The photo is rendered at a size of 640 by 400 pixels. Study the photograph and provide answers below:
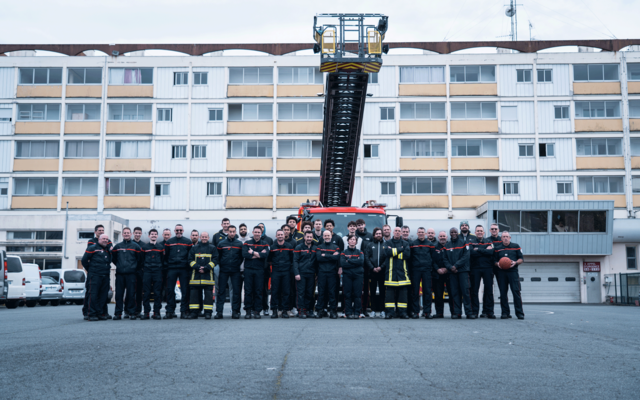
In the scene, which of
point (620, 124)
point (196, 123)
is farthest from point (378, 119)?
point (620, 124)

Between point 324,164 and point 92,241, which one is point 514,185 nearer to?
point 324,164

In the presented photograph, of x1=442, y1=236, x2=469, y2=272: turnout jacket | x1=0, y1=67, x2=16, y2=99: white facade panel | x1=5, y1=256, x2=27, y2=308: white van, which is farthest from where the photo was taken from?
x1=0, y1=67, x2=16, y2=99: white facade panel

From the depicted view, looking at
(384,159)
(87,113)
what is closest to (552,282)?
(384,159)

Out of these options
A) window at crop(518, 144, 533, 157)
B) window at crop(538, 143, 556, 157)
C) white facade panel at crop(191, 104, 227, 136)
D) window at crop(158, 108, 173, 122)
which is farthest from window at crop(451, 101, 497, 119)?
window at crop(158, 108, 173, 122)

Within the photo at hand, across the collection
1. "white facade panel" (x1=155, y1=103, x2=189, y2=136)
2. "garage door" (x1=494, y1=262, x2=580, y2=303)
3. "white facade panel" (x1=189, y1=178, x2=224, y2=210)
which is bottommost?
"garage door" (x1=494, y1=262, x2=580, y2=303)

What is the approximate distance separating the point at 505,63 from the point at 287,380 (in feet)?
136

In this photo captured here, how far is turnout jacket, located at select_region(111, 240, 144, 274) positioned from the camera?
46.8 feet

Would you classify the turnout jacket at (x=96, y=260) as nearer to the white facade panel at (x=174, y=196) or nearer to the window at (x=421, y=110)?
the white facade panel at (x=174, y=196)

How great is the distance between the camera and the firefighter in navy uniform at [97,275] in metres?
14.1

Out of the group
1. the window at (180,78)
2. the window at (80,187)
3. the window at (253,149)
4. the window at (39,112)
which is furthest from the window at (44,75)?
the window at (253,149)

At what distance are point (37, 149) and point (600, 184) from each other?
37437mm

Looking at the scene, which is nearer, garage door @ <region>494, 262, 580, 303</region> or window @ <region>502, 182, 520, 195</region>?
garage door @ <region>494, 262, 580, 303</region>

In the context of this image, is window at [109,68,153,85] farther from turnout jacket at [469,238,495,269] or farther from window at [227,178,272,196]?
turnout jacket at [469,238,495,269]

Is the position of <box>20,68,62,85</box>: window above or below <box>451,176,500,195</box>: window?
above
